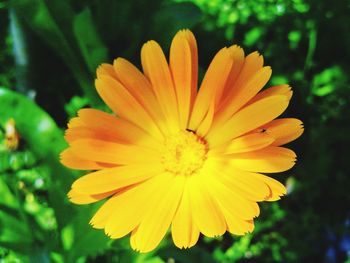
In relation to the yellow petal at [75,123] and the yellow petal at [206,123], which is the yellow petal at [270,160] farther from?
the yellow petal at [75,123]

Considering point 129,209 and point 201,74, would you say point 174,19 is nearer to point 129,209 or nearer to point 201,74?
point 201,74

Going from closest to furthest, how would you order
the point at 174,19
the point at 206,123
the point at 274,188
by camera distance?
the point at 274,188 → the point at 206,123 → the point at 174,19

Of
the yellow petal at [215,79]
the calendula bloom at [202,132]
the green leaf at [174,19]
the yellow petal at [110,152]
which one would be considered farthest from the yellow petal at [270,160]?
the green leaf at [174,19]

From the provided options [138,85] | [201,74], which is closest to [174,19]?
[201,74]

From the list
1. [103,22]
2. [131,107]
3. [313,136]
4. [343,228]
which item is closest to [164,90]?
[131,107]

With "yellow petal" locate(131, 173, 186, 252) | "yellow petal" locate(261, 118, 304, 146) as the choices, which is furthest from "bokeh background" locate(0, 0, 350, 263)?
"yellow petal" locate(261, 118, 304, 146)

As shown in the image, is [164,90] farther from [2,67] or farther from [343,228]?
[2,67]

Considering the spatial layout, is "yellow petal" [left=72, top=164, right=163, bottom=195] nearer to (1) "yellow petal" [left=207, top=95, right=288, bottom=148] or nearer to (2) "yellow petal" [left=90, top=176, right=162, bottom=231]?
(2) "yellow petal" [left=90, top=176, right=162, bottom=231]
